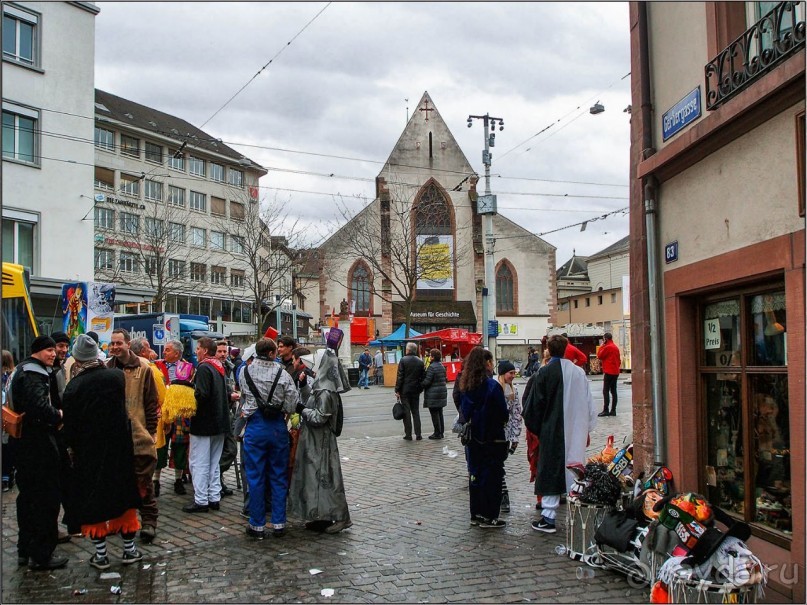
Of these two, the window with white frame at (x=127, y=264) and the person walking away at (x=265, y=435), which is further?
the window with white frame at (x=127, y=264)

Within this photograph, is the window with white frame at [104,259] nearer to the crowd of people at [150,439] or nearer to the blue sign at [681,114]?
the crowd of people at [150,439]

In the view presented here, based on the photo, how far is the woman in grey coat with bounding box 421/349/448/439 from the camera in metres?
13.8

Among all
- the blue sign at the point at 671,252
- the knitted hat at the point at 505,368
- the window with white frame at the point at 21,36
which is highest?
the window with white frame at the point at 21,36

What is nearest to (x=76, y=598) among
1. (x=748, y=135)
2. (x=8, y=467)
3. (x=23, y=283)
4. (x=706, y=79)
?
(x=8, y=467)

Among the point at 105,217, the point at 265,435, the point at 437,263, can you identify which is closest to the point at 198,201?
the point at 105,217

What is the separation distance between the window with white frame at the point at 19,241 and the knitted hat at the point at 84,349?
1925 cm

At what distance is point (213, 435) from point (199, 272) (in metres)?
48.6

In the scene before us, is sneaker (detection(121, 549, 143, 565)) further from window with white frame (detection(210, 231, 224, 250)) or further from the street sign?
window with white frame (detection(210, 231, 224, 250))

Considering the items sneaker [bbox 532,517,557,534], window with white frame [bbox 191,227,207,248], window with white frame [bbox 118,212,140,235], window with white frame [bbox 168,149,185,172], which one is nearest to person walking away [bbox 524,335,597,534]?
sneaker [bbox 532,517,557,534]

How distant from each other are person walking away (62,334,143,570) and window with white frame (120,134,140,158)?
170 ft

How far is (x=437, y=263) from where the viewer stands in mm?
47250

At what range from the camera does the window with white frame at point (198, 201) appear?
5942cm

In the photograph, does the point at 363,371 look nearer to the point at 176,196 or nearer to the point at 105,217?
the point at 105,217

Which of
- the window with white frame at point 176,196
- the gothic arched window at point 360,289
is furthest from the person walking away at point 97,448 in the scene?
the window with white frame at point 176,196
